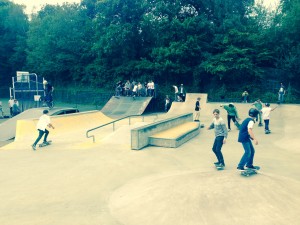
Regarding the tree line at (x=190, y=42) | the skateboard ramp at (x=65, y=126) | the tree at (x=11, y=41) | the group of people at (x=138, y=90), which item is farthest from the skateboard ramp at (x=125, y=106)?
the tree at (x=11, y=41)

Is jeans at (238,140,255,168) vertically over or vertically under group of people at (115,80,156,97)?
under

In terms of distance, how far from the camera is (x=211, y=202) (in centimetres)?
503

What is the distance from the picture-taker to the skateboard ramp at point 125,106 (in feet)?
71.3

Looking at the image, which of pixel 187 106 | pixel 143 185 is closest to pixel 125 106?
pixel 187 106

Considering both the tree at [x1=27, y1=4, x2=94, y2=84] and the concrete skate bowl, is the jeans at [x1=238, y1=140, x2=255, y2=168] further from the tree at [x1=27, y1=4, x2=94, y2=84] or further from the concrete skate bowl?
the tree at [x1=27, y1=4, x2=94, y2=84]

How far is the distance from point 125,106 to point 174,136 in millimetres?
12534

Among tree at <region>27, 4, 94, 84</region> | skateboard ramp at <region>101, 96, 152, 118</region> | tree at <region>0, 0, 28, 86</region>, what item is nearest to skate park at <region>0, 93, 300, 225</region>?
skateboard ramp at <region>101, 96, 152, 118</region>

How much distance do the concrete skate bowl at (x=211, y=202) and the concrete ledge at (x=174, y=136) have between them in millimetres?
4339

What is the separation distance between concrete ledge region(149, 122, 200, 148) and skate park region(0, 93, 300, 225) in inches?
11.8

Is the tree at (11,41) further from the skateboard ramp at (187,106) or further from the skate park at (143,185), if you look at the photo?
the skate park at (143,185)

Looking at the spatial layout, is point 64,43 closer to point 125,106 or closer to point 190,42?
point 190,42

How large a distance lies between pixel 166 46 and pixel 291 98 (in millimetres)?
14089

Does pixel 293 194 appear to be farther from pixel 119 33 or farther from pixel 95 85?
pixel 95 85

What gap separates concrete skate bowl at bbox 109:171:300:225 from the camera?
4613 mm
